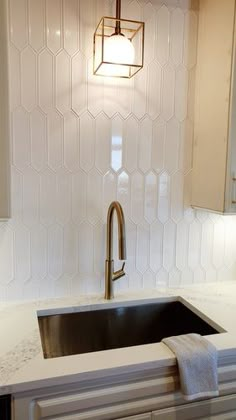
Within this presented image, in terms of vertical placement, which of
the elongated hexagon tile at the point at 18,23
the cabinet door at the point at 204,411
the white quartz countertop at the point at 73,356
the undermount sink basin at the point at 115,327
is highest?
the elongated hexagon tile at the point at 18,23

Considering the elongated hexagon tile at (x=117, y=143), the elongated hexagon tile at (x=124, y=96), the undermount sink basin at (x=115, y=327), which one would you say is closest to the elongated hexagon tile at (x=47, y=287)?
the undermount sink basin at (x=115, y=327)

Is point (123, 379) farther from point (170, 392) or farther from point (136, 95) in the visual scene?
point (136, 95)

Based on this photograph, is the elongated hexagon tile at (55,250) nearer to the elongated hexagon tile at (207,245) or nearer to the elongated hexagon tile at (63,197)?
the elongated hexagon tile at (63,197)

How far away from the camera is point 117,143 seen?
1.42 m

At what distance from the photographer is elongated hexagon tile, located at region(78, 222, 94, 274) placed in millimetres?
1417

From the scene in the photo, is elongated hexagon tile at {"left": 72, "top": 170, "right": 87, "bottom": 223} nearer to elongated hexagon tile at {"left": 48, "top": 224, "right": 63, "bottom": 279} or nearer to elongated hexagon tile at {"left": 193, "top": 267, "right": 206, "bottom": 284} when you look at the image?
elongated hexagon tile at {"left": 48, "top": 224, "right": 63, "bottom": 279}

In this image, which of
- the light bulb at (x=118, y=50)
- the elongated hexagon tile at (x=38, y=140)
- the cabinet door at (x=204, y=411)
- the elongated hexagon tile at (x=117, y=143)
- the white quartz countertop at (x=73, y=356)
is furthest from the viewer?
the elongated hexagon tile at (x=117, y=143)

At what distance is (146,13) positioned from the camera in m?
1.40

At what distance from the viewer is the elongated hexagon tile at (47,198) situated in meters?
1.34

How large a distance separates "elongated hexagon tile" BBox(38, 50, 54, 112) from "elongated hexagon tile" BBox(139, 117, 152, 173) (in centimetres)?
41

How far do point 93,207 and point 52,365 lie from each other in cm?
69

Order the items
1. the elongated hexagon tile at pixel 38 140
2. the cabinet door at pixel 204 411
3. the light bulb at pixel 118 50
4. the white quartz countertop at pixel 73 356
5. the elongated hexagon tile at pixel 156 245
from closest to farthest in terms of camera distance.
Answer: the white quartz countertop at pixel 73 356 → the cabinet door at pixel 204 411 → the light bulb at pixel 118 50 → the elongated hexagon tile at pixel 38 140 → the elongated hexagon tile at pixel 156 245

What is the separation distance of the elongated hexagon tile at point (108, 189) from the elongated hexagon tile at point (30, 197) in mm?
287

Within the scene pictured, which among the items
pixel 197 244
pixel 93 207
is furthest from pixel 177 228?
pixel 93 207
